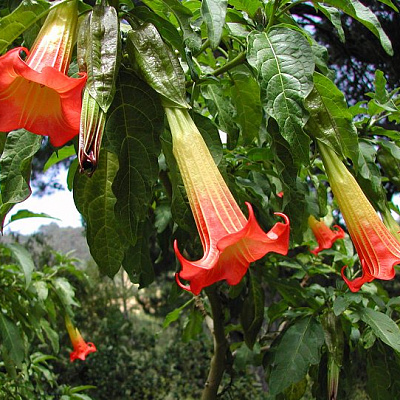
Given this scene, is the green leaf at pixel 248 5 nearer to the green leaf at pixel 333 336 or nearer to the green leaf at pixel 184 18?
the green leaf at pixel 184 18

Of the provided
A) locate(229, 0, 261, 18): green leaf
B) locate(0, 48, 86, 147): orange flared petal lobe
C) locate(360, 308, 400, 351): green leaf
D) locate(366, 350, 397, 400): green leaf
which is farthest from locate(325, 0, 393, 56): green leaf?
locate(366, 350, 397, 400): green leaf

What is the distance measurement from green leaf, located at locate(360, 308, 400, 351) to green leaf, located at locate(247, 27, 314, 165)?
609 millimetres

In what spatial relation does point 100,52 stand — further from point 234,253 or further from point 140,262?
point 140,262

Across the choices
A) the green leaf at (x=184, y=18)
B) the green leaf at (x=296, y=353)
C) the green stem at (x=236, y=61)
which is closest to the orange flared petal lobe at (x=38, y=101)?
the green leaf at (x=184, y=18)

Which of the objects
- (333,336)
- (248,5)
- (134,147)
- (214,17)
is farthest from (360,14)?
(333,336)

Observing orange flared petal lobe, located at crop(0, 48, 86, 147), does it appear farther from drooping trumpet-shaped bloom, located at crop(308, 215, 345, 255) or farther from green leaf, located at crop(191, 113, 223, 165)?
drooping trumpet-shaped bloom, located at crop(308, 215, 345, 255)

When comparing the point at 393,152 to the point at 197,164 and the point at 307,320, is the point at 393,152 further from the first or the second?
the point at 197,164

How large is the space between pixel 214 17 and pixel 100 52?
173 mm

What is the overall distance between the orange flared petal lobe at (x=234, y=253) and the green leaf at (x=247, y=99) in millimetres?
431

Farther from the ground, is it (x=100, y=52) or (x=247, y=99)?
(x=100, y=52)

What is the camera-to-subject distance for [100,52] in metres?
0.64

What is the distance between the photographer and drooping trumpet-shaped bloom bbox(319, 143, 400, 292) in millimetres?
714

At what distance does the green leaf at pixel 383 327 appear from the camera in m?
1.10

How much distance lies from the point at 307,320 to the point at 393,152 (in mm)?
509
